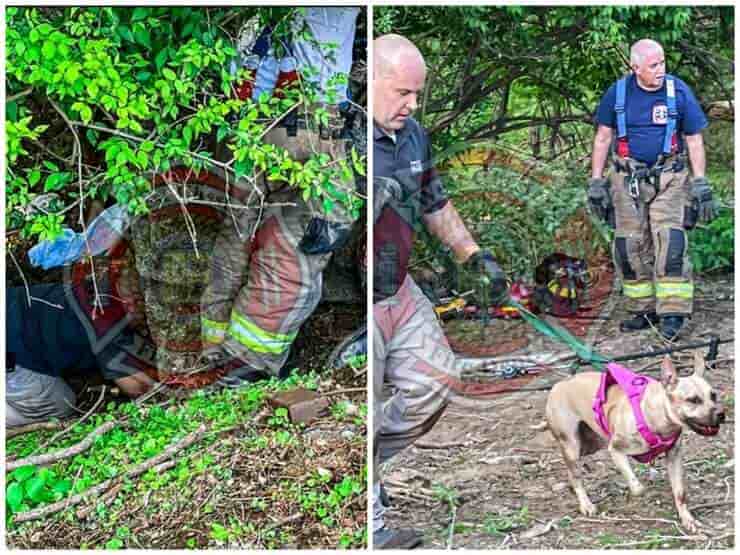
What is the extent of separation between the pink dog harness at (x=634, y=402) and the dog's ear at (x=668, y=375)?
0.05m

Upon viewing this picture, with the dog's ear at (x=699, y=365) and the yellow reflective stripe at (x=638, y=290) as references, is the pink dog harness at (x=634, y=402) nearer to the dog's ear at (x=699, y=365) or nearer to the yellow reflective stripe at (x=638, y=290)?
the dog's ear at (x=699, y=365)

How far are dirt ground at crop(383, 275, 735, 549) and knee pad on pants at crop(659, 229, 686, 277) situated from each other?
106 mm

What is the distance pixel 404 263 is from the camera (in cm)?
400

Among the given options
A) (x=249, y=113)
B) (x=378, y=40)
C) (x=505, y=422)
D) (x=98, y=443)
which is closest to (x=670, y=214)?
(x=505, y=422)

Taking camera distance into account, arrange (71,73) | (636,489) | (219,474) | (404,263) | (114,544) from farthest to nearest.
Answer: (219,474)
(114,544)
(404,263)
(636,489)
(71,73)

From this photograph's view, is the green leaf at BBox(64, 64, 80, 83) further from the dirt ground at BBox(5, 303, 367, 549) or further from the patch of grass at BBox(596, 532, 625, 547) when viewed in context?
the patch of grass at BBox(596, 532, 625, 547)

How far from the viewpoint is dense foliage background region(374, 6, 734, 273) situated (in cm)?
387

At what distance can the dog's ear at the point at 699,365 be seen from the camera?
3882mm

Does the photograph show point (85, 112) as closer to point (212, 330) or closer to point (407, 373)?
point (212, 330)

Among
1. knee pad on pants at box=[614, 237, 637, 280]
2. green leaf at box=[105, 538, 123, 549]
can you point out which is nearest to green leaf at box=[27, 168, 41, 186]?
green leaf at box=[105, 538, 123, 549]

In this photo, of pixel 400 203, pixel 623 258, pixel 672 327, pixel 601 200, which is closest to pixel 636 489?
pixel 672 327

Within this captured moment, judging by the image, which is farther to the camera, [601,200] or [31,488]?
[31,488]

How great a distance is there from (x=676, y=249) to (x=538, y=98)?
75cm

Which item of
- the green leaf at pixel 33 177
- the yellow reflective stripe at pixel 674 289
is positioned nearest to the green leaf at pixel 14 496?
the green leaf at pixel 33 177
